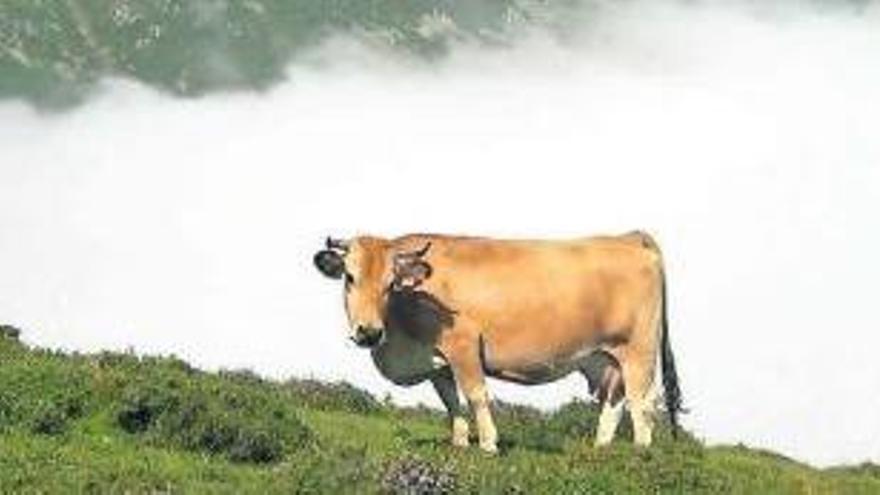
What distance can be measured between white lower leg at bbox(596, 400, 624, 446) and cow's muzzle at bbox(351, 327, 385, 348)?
382cm

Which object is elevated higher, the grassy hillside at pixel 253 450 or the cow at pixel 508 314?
the cow at pixel 508 314

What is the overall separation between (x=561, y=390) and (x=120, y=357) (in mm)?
161349

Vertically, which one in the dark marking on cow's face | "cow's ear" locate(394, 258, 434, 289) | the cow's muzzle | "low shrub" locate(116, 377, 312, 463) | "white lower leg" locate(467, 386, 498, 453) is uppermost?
"cow's ear" locate(394, 258, 434, 289)

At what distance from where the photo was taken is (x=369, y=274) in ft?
88.5

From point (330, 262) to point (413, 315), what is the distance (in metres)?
1.15

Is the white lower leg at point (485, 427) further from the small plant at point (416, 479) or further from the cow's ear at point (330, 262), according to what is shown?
the small plant at point (416, 479)

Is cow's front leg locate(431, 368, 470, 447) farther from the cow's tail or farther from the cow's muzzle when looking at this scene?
the cow's tail

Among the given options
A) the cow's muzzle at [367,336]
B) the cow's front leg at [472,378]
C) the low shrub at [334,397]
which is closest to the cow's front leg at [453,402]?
the cow's front leg at [472,378]

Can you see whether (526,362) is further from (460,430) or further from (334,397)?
(334,397)

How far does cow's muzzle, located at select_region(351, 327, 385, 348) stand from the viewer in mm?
26422

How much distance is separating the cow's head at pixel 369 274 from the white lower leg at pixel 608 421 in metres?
3.21

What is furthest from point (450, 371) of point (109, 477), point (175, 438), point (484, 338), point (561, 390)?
point (561, 390)

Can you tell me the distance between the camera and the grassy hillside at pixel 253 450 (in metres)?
23.7

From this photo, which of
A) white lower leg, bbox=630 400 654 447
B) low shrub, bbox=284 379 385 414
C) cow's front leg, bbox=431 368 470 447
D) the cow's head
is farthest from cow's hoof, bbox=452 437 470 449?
low shrub, bbox=284 379 385 414
